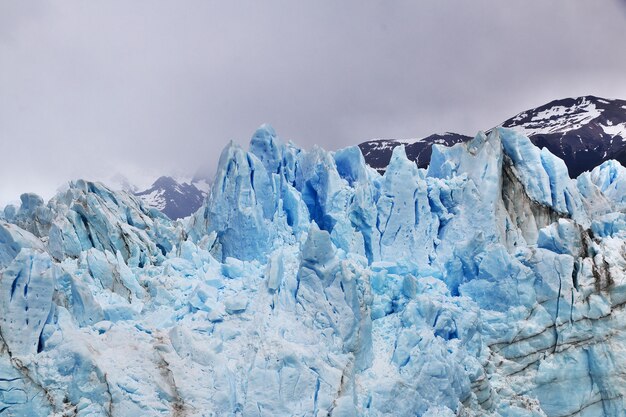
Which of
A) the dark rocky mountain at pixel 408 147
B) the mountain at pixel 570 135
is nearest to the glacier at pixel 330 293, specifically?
the mountain at pixel 570 135

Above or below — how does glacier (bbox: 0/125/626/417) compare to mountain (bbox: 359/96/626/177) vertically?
below

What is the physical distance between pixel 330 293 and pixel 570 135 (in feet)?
121

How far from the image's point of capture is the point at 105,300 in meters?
14.2

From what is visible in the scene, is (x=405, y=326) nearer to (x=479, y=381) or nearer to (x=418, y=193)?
(x=479, y=381)

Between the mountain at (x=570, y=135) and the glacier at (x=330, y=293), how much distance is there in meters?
21.5

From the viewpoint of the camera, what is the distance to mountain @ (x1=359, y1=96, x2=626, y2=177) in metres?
42.7

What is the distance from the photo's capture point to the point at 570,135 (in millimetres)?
44781

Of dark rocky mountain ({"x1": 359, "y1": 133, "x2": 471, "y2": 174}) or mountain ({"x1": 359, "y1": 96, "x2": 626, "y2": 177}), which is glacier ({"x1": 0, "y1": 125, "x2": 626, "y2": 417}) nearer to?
mountain ({"x1": 359, "y1": 96, "x2": 626, "y2": 177})

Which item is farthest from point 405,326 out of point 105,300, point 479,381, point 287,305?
point 105,300

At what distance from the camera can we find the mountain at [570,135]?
42.7 metres

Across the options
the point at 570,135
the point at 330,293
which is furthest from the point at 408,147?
the point at 330,293

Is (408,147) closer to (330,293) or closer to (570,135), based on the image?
(570,135)

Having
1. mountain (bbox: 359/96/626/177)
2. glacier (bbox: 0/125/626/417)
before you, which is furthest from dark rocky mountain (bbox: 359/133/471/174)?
glacier (bbox: 0/125/626/417)

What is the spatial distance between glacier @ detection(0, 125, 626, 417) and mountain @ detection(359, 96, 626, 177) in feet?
70.5
